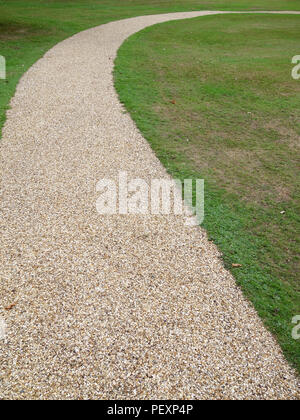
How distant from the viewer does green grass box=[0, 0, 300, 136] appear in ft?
50.4

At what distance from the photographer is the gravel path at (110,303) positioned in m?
3.97

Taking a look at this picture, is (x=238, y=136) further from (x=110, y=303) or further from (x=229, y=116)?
(x=110, y=303)

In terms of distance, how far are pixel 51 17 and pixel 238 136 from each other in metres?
20.3

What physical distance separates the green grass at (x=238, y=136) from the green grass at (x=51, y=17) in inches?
167

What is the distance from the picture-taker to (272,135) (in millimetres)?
9766

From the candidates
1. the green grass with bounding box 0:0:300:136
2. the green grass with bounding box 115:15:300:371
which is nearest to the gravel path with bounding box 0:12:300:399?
the green grass with bounding box 115:15:300:371

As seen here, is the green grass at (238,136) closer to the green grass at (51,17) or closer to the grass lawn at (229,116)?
the grass lawn at (229,116)

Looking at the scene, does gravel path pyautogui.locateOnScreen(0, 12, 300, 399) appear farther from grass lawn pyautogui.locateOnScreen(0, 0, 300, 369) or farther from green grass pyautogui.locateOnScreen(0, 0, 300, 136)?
green grass pyautogui.locateOnScreen(0, 0, 300, 136)

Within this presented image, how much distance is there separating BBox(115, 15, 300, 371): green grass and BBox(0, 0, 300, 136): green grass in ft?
13.9

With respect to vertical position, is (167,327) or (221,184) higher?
(221,184)
